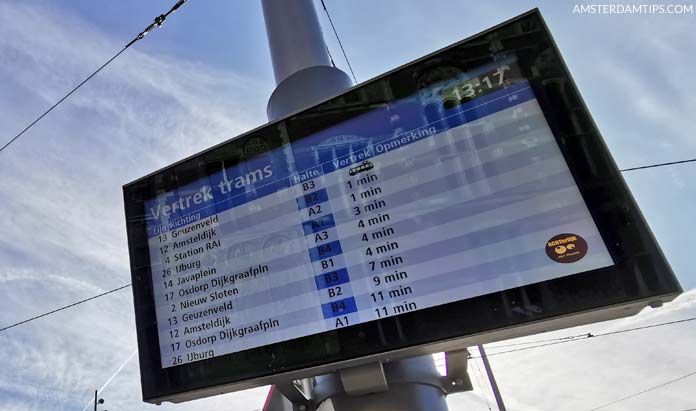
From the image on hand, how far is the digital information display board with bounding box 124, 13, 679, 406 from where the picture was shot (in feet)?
3.86

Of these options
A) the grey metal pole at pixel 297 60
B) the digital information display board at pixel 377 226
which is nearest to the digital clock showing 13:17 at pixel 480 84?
the digital information display board at pixel 377 226

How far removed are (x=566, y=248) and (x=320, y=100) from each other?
894mm

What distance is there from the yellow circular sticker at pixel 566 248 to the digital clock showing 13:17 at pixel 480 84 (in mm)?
473

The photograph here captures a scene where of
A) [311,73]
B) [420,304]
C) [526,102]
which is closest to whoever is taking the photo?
[420,304]

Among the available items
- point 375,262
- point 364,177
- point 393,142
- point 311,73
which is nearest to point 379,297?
point 375,262

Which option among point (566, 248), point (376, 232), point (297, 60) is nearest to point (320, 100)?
point (297, 60)

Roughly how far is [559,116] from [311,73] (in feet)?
3.00

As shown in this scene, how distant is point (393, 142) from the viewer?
142cm

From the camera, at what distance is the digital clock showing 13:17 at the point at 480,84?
4.47 ft

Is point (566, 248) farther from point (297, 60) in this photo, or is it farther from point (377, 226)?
point (297, 60)

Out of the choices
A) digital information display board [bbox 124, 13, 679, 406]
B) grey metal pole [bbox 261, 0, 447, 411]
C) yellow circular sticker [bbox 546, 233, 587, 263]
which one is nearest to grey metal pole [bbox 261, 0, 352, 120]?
grey metal pole [bbox 261, 0, 447, 411]

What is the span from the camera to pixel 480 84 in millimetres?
1388

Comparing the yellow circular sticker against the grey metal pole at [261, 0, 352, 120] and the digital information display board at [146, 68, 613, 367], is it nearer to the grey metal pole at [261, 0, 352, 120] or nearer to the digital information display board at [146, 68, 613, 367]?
the digital information display board at [146, 68, 613, 367]

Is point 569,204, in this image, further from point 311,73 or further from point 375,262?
point 311,73
